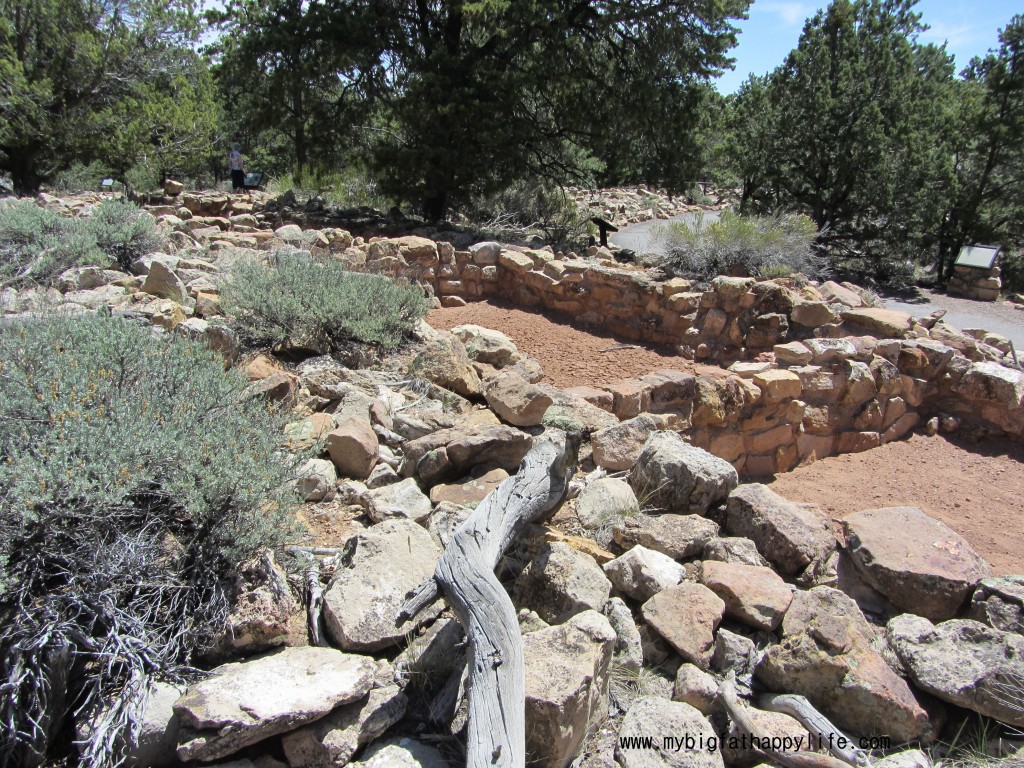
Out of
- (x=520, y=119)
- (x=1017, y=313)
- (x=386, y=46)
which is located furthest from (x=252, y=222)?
(x=1017, y=313)

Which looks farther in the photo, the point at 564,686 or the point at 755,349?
the point at 755,349

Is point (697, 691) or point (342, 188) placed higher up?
point (342, 188)

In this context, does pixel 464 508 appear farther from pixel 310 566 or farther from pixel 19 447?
pixel 19 447

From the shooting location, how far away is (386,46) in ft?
32.7

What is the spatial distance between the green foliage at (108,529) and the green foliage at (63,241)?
12.1 feet

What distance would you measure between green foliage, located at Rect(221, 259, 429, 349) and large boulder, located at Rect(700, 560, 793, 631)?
3.08 m

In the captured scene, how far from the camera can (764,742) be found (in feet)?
7.52

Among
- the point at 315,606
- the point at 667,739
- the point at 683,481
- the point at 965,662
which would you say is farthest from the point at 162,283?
the point at 965,662

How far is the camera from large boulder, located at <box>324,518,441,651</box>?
239 centimetres

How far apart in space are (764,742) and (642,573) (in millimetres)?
807

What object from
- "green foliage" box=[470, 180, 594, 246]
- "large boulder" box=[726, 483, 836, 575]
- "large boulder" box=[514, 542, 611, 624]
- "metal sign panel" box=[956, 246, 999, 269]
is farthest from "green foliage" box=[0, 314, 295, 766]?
"metal sign panel" box=[956, 246, 999, 269]

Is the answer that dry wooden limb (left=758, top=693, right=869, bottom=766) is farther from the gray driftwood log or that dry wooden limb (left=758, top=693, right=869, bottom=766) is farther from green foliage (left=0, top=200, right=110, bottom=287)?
green foliage (left=0, top=200, right=110, bottom=287)

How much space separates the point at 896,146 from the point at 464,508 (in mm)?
13088

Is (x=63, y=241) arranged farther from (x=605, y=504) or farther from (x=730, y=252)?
(x=730, y=252)
